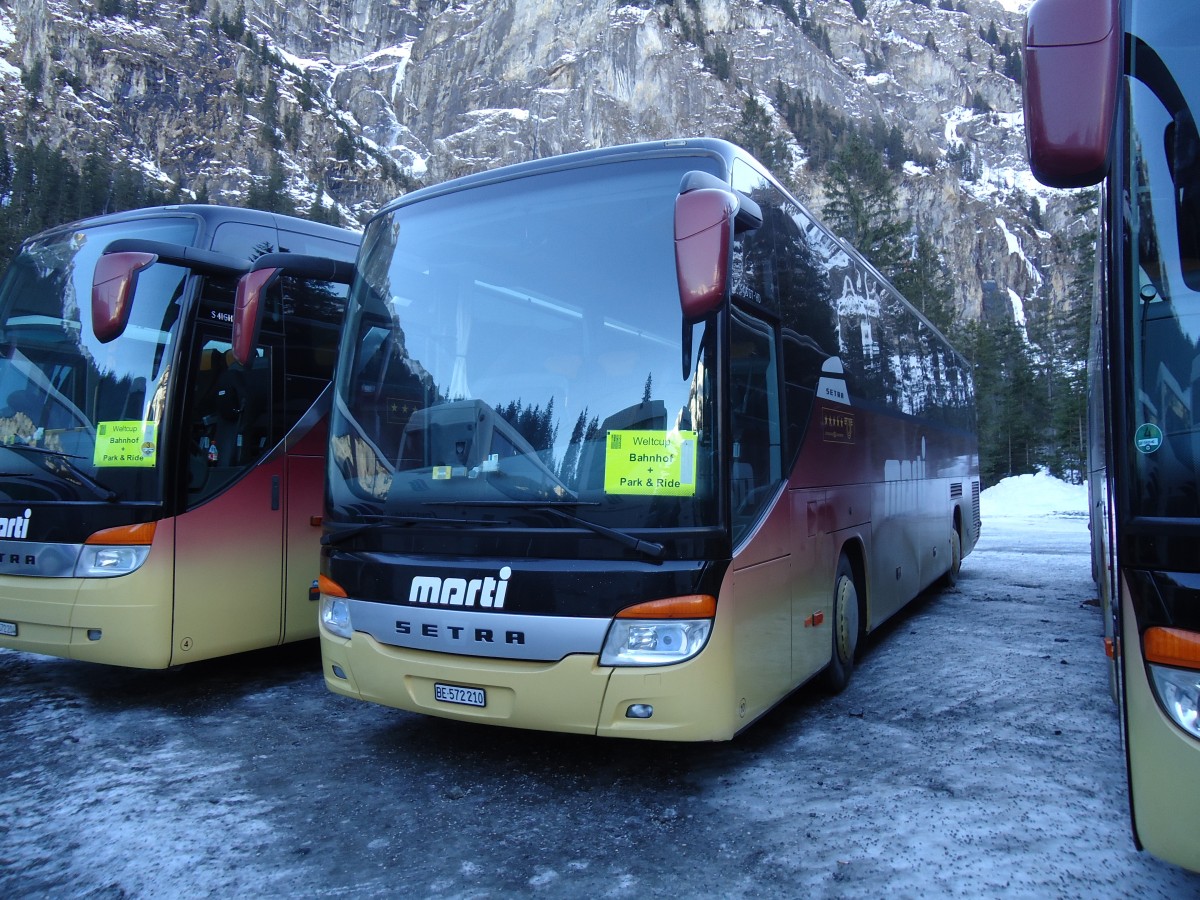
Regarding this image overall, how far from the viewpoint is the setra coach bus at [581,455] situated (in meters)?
3.86

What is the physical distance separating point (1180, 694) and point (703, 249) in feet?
7.00

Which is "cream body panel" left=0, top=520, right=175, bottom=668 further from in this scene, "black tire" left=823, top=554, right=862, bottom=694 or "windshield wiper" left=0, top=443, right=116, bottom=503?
"black tire" left=823, top=554, right=862, bottom=694

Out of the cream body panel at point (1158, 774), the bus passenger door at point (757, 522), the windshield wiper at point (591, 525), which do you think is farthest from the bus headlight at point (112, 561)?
the cream body panel at point (1158, 774)

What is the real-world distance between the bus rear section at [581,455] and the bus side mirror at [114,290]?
1098mm

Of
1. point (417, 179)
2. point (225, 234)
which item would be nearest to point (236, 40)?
point (417, 179)

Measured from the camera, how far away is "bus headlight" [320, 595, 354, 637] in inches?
178

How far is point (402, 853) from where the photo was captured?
139 inches

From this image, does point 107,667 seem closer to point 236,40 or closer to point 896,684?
point 896,684

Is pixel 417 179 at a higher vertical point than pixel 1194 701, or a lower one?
higher

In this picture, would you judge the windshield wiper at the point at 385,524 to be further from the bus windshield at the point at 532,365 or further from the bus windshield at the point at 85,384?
the bus windshield at the point at 85,384

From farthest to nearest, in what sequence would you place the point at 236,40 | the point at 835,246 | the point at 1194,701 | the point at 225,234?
the point at 236,40 → the point at 835,246 → the point at 225,234 → the point at 1194,701

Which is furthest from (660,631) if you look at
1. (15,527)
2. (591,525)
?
(15,527)

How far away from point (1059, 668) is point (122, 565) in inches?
243

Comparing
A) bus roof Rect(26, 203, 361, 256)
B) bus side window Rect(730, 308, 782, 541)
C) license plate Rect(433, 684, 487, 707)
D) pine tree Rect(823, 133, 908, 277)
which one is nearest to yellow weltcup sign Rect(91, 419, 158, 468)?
bus roof Rect(26, 203, 361, 256)
